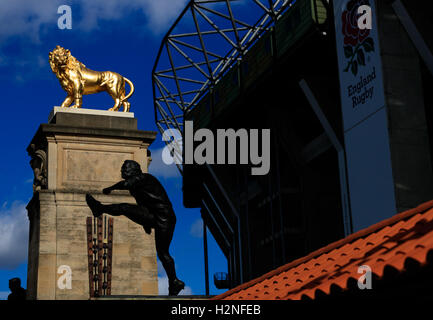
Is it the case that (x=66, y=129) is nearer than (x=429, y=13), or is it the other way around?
(x=429, y=13)

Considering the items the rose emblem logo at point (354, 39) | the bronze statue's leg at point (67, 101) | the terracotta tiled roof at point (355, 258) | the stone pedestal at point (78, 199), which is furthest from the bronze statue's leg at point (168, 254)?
the bronze statue's leg at point (67, 101)

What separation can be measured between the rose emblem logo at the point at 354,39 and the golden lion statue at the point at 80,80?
418 inches

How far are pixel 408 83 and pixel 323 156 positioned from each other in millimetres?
12491

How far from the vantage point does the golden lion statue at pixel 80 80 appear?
32438 mm

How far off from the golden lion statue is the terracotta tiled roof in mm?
17659

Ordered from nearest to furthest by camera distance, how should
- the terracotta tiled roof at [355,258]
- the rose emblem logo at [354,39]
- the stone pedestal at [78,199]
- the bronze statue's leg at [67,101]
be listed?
the terracotta tiled roof at [355,258], the rose emblem logo at [354,39], the stone pedestal at [78,199], the bronze statue's leg at [67,101]

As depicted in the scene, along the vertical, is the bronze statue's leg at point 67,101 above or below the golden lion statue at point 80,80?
below

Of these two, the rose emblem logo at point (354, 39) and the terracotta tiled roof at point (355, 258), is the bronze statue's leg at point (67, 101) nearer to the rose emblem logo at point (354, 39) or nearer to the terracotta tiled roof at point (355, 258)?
the rose emblem logo at point (354, 39)

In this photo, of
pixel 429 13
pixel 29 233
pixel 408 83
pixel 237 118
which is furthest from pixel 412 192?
pixel 237 118

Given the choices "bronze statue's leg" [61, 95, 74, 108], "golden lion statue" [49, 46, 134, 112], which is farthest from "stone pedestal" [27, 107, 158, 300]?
"golden lion statue" [49, 46, 134, 112]

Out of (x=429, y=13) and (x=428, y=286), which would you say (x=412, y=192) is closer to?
(x=429, y=13)

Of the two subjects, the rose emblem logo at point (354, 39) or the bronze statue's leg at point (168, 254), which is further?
the rose emblem logo at point (354, 39)

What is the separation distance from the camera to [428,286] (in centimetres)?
908

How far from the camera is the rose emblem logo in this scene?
2478 centimetres
